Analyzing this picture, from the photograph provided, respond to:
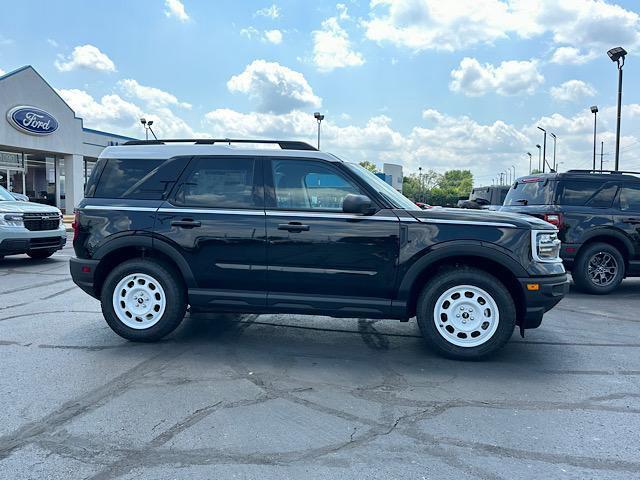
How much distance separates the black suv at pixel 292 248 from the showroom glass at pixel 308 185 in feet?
0.05

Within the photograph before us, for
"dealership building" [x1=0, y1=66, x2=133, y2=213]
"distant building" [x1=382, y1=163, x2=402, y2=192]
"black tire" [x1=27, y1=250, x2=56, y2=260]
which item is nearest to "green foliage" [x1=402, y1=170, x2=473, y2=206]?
"distant building" [x1=382, y1=163, x2=402, y2=192]

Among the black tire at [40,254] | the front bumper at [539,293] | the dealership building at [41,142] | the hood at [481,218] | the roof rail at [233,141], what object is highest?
the dealership building at [41,142]

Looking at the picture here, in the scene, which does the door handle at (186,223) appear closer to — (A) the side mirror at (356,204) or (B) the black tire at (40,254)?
(A) the side mirror at (356,204)

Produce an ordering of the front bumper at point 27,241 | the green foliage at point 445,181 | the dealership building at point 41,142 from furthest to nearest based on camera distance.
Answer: the green foliage at point 445,181
the dealership building at point 41,142
the front bumper at point 27,241

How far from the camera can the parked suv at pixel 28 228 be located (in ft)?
33.2

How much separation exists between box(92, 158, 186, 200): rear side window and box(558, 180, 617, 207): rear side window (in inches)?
251

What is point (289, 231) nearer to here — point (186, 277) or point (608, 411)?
point (186, 277)

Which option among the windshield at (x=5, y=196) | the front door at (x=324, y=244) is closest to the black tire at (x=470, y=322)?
the front door at (x=324, y=244)

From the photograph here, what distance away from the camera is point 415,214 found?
4.89 m

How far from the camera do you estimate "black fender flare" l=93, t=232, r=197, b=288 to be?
16.8 ft

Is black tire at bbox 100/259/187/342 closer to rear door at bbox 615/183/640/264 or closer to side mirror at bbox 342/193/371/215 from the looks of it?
side mirror at bbox 342/193/371/215

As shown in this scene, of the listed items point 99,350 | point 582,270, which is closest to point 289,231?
point 99,350

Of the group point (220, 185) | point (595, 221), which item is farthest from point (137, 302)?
point (595, 221)

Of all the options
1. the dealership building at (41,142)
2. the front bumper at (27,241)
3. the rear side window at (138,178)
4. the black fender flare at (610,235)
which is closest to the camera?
the rear side window at (138,178)
